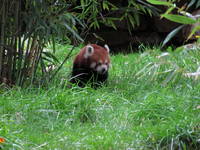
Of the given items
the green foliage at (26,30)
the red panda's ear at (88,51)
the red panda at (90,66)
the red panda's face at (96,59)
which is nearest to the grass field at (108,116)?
the green foliage at (26,30)

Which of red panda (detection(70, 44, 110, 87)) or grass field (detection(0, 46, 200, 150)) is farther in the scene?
red panda (detection(70, 44, 110, 87))

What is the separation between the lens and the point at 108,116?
156 inches

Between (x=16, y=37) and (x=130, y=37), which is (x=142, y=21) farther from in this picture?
(x=16, y=37)

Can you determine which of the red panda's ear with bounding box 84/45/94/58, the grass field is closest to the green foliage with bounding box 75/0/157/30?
the red panda's ear with bounding box 84/45/94/58

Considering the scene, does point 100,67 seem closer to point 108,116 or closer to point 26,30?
point 26,30

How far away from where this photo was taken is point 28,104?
404 cm

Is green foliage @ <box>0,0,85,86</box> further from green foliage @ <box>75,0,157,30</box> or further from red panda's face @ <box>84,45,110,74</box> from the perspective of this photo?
red panda's face @ <box>84,45,110,74</box>

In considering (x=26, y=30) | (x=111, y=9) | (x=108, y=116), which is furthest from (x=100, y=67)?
(x=108, y=116)

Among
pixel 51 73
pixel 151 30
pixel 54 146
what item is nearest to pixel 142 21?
pixel 151 30

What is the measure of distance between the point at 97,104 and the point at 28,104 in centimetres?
66

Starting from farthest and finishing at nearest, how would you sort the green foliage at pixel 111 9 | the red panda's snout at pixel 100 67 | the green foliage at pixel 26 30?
the red panda's snout at pixel 100 67, the green foliage at pixel 111 9, the green foliage at pixel 26 30

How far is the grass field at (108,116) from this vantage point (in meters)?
3.24

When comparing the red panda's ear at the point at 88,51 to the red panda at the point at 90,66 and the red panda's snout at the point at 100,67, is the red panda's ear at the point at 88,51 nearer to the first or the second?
the red panda at the point at 90,66

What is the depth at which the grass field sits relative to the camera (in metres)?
3.24
